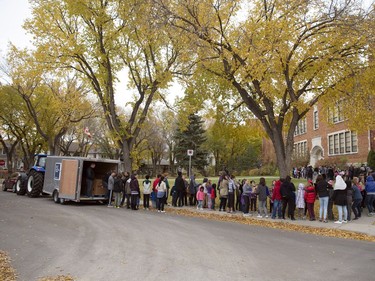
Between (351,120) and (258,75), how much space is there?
5.60m

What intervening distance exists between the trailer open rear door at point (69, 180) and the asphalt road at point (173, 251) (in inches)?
193

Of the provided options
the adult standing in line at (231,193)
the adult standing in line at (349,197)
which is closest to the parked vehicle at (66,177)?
the adult standing in line at (231,193)

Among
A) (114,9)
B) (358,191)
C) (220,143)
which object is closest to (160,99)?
(114,9)

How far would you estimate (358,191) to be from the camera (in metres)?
14.3

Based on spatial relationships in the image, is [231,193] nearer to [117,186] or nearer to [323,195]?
[323,195]

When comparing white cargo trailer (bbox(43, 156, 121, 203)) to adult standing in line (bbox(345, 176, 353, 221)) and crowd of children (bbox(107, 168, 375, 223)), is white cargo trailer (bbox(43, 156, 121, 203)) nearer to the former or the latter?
crowd of children (bbox(107, 168, 375, 223))

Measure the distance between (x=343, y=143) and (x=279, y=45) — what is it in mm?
29831

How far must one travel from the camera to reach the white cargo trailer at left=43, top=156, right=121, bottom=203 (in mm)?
17781

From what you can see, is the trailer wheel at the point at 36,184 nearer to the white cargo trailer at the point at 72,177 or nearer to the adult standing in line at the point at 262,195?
the white cargo trailer at the point at 72,177

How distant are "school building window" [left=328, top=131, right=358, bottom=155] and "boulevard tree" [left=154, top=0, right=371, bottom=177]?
76.3ft

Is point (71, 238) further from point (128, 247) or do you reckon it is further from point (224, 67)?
point (224, 67)

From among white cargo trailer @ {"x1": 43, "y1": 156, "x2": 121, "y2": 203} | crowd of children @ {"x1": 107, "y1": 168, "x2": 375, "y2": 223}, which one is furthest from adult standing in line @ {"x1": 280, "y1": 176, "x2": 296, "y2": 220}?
white cargo trailer @ {"x1": 43, "y1": 156, "x2": 121, "y2": 203}

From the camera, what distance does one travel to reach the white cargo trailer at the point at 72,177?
17781 mm

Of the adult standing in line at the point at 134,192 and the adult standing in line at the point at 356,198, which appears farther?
the adult standing in line at the point at 134,192
